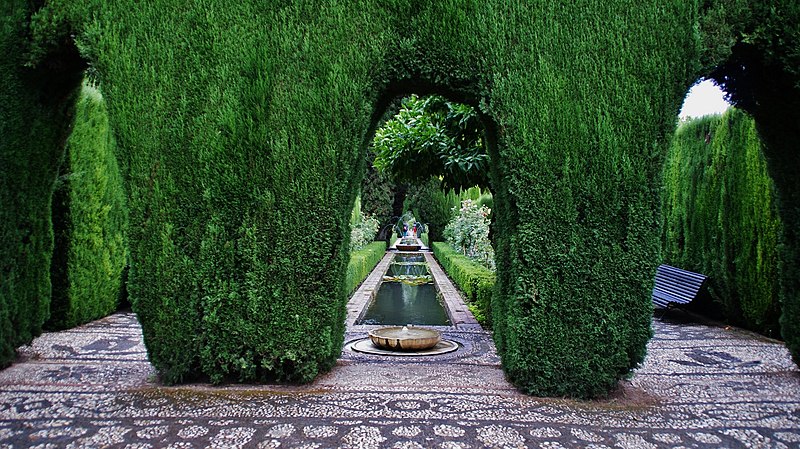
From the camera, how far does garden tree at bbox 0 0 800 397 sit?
411 cm

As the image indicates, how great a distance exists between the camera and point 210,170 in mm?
4227

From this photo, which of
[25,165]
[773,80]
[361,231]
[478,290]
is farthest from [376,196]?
[773,80]

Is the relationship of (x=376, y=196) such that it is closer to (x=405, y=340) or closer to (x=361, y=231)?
(x=361, y=231)

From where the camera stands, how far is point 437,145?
726cm

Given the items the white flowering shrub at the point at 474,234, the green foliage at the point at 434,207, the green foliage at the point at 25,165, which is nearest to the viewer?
the green foliage at the point at 25,165

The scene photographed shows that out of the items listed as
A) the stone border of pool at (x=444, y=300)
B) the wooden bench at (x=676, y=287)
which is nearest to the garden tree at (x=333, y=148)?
the stone border of pool at (x=444, y=300)

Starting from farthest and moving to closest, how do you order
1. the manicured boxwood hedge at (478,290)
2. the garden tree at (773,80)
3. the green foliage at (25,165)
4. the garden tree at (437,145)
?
the manicured boxwood hedge at (478,290), the garden tree at (437,145), the green foliage at (25,165), the garden tree at (773,80)

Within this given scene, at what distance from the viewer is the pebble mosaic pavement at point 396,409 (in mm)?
3340

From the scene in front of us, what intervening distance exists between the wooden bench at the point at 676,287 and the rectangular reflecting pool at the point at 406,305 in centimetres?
346

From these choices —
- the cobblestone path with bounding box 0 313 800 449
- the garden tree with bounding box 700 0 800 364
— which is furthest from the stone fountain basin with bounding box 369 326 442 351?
the garden tree with bounding box 700 0 800 364

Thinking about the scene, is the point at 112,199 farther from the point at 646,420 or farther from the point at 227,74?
the point at 646,420

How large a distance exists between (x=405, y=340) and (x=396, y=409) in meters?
1.78

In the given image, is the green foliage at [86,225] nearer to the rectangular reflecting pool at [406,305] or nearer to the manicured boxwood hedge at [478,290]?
the rectangular reflecting pool at [406,305]

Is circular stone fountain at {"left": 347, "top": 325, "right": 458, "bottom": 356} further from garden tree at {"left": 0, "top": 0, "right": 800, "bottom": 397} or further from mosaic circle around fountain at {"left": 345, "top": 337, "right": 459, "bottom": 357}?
garden tree at {"left": 0, "top": 0, "right": 800, "bottom": 397}
